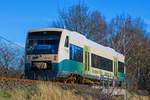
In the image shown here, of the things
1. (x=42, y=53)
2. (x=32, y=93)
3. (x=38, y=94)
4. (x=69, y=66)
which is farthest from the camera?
(x=69, y=66)

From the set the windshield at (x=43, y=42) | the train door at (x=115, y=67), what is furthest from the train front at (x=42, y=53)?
the train door at (x=115, y=67)

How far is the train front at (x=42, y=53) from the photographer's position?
1678 cm

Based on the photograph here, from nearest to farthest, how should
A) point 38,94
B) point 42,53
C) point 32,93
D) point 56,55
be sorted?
point 38,94, point 32,93, point 56,55, point 42,53

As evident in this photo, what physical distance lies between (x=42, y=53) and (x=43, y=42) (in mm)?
771

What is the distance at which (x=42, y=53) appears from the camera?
17.1 meters

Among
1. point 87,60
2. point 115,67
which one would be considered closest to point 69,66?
point 87,60

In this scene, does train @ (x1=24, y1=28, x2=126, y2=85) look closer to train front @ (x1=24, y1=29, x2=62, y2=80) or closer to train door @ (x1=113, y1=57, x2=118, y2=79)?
train front @ (x1=24, y1=29, x2=62, y2=80)

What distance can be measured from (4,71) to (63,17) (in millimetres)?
20710

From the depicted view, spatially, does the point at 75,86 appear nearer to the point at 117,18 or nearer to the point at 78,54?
the point at 78,54

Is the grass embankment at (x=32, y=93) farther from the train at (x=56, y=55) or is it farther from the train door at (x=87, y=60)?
the train door at (x=87, y=60)

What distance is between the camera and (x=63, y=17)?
133 ft

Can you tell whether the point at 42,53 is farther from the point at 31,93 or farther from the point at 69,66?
the point at 31,93

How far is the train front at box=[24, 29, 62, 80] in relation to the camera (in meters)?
16.8

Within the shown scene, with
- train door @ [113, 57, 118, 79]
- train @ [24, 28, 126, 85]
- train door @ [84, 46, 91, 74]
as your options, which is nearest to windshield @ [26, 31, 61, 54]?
train @ [24, 28, 126, 85]
